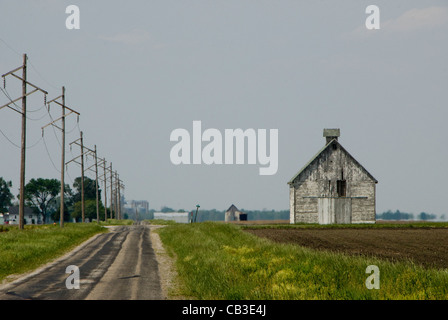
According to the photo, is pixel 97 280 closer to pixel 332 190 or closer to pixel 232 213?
pixel 332 190

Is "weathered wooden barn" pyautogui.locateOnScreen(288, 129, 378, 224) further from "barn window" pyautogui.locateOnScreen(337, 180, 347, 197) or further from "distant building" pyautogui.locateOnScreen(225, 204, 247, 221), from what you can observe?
"distant building" pyautogui.locateOnScreen(225, 204, 247, 221)

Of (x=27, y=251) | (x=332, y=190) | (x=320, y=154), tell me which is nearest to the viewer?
(x=27, y=251)

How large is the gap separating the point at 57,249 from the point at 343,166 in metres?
40.0

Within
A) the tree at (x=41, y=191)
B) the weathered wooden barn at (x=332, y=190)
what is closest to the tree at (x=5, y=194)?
the tree at (x=41, y=191)

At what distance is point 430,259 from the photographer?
20312 millimetres

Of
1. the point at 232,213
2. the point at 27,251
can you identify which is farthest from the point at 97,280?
the point at 232,213

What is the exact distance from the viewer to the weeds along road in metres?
12.7

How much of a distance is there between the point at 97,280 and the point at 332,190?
46332 millimetres

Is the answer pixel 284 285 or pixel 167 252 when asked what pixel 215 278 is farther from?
pixel 167 252

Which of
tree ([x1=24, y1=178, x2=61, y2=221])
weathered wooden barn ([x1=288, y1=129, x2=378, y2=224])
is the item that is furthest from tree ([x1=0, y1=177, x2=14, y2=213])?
weathered wooden barn ([x1=288, y1=129, x2=378, y2=224])

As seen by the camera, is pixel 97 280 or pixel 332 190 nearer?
pixel 97 280

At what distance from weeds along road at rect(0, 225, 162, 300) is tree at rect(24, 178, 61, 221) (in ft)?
456

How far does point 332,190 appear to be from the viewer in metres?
58.8

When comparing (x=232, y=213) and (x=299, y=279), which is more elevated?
(x=299, y=279)
